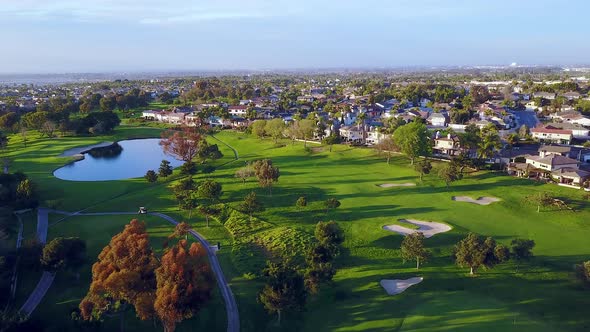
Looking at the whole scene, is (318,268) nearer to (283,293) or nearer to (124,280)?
(283,293)

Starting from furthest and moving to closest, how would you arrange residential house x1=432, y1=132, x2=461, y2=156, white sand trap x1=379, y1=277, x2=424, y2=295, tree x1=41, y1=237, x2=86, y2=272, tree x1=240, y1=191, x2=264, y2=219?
residential house x1=432, y1=132, x2=461, y2=156
tree x1=240, y1=191, x2=264, y2=219
tree x1=41, y1=237, x2=86, y2=272
white sand trap x1=379, y1=277, x2=424, y2=295

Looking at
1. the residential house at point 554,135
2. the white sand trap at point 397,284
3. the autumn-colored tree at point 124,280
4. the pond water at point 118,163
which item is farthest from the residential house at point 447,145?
the autumn-colored tree at point 124,280

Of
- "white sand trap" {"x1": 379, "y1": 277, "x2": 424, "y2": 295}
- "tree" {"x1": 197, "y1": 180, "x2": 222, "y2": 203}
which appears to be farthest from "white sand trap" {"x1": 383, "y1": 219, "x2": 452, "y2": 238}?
"tree" {"x1": 197, "y1": 180, "x2": 222, "y2": 203}

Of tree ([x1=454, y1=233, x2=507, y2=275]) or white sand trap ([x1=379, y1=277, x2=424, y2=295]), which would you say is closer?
white sand trap ([x1=379, y1=277, x2=424, y2=295])

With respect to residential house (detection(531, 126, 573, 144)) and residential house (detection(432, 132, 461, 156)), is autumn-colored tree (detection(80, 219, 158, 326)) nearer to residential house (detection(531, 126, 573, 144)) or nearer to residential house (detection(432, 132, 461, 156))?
residential house (detection(432, 132, 461, 156))

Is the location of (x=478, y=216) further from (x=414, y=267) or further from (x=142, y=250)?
(x=142, y=250)

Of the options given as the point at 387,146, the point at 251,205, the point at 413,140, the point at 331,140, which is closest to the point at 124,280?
the point at 251,205

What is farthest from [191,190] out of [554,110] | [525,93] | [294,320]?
[525,93]
